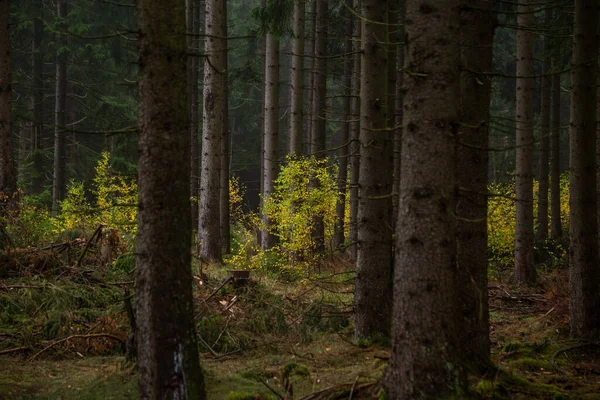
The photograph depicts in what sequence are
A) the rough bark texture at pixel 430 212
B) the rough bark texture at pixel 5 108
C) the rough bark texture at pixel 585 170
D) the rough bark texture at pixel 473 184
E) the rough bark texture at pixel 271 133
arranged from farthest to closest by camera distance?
the rough bark texture at pixel 271 133
the rough bark texture at pixel 5 108
the rough bark texture at pixel 585 170
the rough bark texture at pixel 473 184
the rough bark texture at pixel 430 212

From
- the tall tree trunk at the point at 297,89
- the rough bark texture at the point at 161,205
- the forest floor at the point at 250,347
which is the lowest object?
the forest floor at the point at 250,347

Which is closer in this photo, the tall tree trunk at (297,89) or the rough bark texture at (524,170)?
the rough bark texture at (524,170)

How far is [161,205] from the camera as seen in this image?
193 inches

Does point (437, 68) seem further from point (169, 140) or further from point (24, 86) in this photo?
point (24, 86)

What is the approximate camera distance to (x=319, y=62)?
2028 centimetres

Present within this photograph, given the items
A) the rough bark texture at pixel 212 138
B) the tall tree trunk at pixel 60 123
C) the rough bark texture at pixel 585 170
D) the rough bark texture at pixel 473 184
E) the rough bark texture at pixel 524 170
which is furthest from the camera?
the tall tree trunk at pixel 60 123

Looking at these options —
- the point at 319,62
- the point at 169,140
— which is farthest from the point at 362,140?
the point at 319,62

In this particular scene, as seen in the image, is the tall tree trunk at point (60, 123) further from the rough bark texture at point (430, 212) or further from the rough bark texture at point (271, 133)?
the rough bark texture at point (430, 212)

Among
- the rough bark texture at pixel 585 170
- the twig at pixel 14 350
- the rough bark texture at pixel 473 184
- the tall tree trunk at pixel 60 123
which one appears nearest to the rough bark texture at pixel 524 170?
the rough bark texture at pixel 585 170

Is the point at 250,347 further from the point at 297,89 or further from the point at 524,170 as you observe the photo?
the point at 297,89

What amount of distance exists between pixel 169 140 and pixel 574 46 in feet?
19.3

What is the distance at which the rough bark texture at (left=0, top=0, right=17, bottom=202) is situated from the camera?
13195 mm

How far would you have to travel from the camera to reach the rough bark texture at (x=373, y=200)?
25.9 feet

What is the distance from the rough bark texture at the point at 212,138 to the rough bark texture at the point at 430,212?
9.82 metres
